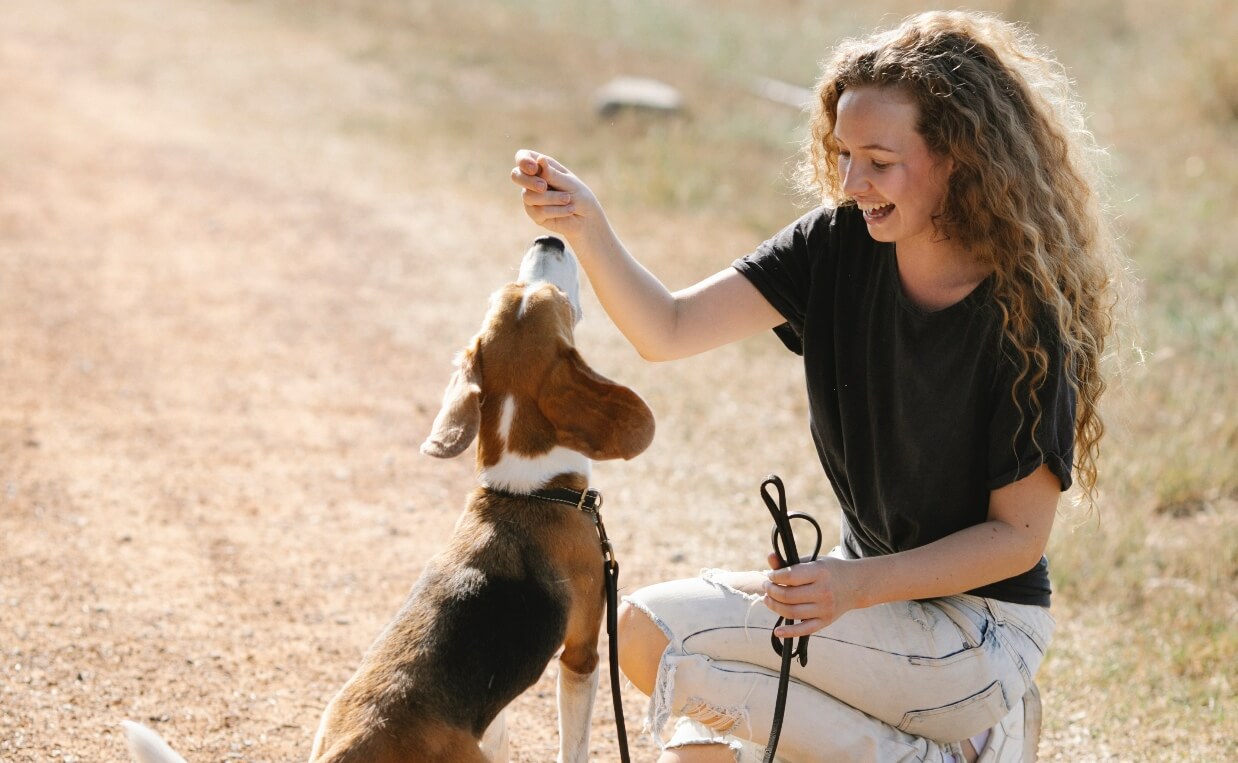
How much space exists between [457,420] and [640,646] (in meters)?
0.79

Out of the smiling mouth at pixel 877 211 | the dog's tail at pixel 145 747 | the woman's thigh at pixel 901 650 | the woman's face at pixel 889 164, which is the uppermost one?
the woman's face at pixel 889 164

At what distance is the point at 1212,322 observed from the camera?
327 inches

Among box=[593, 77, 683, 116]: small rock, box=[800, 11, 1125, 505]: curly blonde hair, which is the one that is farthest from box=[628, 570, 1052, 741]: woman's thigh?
box=[593, 77, 683, 116]: small rock

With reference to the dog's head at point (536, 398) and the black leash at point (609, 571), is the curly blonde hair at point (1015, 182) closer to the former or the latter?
the dog's head at point (536, 398)

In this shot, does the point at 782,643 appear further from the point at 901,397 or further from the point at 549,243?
the point at 549,243

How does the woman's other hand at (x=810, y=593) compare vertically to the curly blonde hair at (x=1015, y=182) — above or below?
below

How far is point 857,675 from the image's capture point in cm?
318

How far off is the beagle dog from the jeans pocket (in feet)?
2.89

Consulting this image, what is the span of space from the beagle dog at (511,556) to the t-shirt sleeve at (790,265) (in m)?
0.57

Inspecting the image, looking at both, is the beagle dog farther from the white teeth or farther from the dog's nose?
the white teeth

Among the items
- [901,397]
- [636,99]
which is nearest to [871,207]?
[901,397]

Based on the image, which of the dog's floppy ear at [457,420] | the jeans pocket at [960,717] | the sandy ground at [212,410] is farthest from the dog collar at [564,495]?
the sandy ground at [212,410]

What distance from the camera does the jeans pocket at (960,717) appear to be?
10.4 feet

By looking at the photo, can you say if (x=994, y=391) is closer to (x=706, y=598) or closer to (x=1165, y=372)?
(x=706, y=598)
